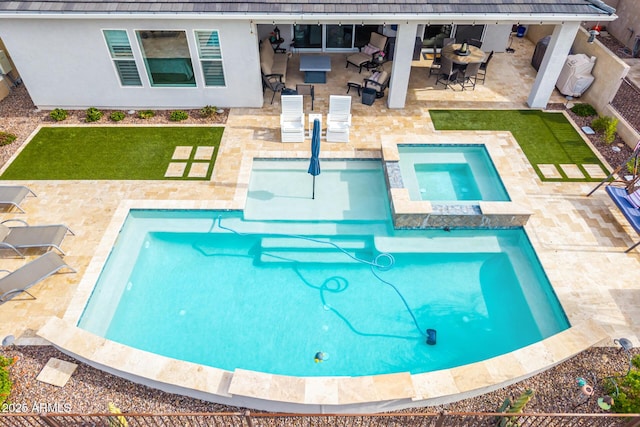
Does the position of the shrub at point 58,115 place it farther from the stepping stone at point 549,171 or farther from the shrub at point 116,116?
the stepping stone at point 549,171

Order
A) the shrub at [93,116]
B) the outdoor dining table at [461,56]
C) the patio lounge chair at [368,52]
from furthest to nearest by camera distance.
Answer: the patio lounge chair at [368,52], the outdoor dining table at [461,56], the shrub at [93,116]

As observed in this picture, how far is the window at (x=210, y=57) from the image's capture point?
1335 centimetres

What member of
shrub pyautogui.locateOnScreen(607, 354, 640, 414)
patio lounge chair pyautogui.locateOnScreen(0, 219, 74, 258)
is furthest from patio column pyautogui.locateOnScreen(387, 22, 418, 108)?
patio lounge chair pyautogui.locateOnScreen(0, 219, 74, 258)

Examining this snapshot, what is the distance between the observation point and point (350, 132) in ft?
45.7

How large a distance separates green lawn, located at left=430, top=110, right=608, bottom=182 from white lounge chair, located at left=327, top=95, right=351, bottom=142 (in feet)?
10.9

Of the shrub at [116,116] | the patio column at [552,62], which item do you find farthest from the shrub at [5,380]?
the patio column at [552,62]

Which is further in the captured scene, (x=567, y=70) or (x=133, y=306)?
(x=567, y=70)

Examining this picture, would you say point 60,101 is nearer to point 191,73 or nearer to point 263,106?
point 191,73

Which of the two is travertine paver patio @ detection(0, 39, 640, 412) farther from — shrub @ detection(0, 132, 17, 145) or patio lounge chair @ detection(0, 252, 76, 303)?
shrub @ detection(0, 132, 17, 145)

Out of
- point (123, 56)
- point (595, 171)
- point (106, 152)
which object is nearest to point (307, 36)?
point (123, 56)

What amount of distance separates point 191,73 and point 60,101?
504 cm

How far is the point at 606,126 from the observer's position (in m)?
13.7

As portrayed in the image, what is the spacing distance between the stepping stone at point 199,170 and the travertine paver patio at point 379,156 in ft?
1.04

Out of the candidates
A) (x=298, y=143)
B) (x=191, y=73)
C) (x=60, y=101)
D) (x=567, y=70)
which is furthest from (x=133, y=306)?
(x=567, y=70)
